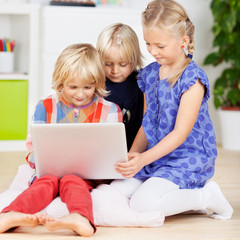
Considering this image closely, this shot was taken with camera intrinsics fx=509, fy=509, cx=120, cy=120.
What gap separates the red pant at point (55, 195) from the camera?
4.77 feet

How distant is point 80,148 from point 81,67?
289mm

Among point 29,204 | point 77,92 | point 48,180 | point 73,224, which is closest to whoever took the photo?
point 73,224

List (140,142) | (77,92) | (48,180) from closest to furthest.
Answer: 1. (48,180)
2. (77,92)
3. (140,142)

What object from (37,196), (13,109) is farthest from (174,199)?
(13,109)

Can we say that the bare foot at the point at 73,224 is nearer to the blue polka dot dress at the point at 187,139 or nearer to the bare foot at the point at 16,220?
the bare foot at the point at 16,220

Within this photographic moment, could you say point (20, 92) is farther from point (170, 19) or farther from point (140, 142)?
point (170, 19)

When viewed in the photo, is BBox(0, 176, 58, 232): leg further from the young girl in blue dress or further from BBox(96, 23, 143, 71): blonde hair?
BBox(96, 23, 143, 71): blonde hair

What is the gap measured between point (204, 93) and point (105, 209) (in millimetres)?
519

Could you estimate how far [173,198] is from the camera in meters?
1.60

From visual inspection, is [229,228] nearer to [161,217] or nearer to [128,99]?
[161,217]

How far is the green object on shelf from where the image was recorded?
3029 mm

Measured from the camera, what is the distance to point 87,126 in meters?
1.50

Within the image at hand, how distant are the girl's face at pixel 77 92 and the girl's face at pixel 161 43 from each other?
0.81 feet

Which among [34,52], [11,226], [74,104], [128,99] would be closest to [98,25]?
[34,52]
